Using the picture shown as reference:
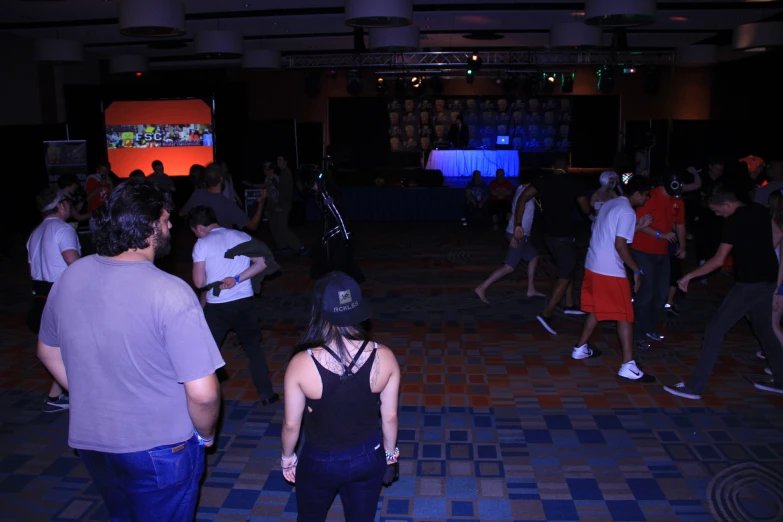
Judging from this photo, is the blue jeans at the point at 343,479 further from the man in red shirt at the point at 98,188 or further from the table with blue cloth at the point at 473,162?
the table with blue cloth at the point at 473,162

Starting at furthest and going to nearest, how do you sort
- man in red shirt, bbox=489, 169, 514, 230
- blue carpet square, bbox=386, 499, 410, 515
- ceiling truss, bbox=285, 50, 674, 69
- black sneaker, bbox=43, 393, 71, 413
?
1. ceiling truss, bbox=285, 50, 674, 69
2. man in red shirt, bbox=489, 169, 514, 230
3. black sneaker, bbox=43, 393, 71, 413
4. blue carpet square, bbox=386, 499, 410, 515

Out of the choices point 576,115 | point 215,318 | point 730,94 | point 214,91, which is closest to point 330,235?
point 215,318

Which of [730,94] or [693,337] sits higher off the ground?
[730,94]

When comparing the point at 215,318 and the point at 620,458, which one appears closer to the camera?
the point at 620,458

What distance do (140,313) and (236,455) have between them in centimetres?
244

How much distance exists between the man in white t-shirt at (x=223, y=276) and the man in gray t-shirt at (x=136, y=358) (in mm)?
2267

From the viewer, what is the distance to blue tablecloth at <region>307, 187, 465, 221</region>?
15422 mm

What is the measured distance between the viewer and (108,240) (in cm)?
213

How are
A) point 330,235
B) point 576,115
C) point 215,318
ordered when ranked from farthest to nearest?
point 576,115 < point 330,235 < point 215,318

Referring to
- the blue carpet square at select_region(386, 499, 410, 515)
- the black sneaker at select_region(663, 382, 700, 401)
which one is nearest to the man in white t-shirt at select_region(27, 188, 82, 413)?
the blue carpet square at select_region(386, 499, 410, 515)

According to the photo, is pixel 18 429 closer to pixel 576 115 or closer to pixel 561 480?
pixel 561 480

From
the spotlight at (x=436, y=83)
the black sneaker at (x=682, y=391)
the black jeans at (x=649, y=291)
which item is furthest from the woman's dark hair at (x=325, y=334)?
the spotlight at (x=436, y=83)

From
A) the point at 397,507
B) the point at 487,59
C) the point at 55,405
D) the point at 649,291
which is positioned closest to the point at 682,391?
the point at 649,291

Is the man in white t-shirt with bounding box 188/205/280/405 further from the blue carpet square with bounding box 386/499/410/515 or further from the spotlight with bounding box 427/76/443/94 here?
the spotlight with bounding box 427/76/443/94
